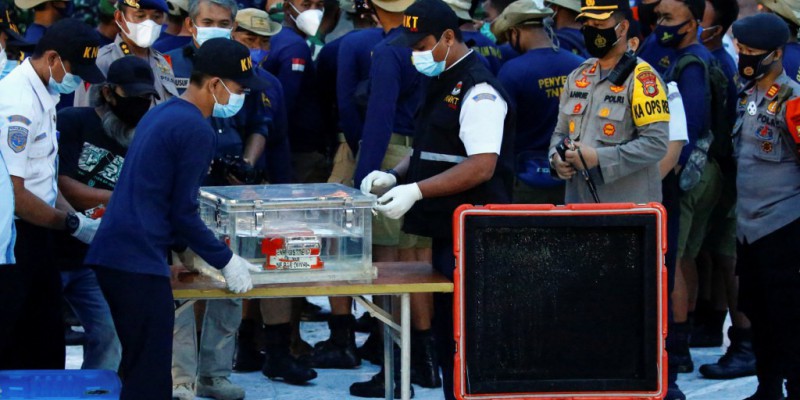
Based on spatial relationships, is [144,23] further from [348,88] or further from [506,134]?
[506,134]

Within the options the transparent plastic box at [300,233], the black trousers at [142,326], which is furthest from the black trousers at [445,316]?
the black trousers at [142,326]

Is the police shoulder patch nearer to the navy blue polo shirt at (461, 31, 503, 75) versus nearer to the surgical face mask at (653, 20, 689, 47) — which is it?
the navy blue polo shirt at (461, 31, 503, 75)

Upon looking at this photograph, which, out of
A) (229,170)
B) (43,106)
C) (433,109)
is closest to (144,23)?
(229,170)

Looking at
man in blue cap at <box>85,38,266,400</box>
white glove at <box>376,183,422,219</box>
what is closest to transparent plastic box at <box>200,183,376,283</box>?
white glove at <box>376,183,422,219</box>

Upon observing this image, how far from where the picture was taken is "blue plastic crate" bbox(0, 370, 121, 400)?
4656mm

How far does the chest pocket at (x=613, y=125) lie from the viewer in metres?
5.57

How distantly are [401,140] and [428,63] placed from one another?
1456 millimetres

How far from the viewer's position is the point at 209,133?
459cm

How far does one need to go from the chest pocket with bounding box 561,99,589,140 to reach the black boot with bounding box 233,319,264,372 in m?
2.36

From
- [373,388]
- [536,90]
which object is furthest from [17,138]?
[536,90]

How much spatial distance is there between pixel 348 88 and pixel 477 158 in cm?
201

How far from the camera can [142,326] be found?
460cm

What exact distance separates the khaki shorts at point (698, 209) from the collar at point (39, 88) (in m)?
3.53

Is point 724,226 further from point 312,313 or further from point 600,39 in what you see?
point 312,313
